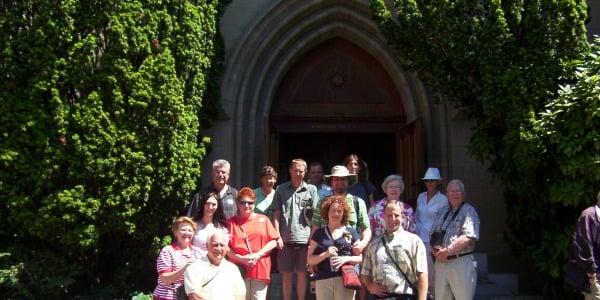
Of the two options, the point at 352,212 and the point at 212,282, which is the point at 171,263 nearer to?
the point at 212,282

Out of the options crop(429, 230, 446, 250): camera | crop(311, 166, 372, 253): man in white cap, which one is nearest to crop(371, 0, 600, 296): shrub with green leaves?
crop(429, 230, 446, 250): camera

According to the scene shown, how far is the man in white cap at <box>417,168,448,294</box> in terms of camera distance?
5.90 metres

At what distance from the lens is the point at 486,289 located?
7207 millimetres

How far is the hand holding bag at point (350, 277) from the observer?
4508mm

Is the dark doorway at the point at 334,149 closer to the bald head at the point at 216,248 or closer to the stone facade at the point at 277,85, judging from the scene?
the stone facade at the point at 277,85

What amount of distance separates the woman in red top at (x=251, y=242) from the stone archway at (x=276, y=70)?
321 centimetres

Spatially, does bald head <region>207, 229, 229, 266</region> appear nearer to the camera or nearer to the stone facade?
the camera

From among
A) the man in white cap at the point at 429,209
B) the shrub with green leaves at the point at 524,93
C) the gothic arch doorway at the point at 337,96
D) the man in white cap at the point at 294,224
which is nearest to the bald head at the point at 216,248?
the man in white cap at the point at 294,224

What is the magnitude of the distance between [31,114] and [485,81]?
15.8ft

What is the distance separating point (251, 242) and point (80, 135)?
6.96 feet

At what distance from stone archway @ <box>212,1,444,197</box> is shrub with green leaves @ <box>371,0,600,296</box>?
1861mm

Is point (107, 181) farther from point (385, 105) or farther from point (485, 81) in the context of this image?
point (385, 105)

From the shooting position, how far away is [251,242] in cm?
534

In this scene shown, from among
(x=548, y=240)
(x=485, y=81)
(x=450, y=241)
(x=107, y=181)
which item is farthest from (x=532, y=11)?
(x=107, y=181)
